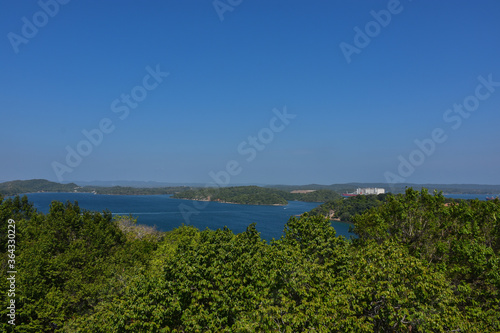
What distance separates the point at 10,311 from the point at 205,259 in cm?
1023

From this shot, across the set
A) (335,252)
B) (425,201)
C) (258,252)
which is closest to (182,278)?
(258,252)

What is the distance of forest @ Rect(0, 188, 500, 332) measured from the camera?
8859 millimetres

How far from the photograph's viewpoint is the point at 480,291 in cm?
1171

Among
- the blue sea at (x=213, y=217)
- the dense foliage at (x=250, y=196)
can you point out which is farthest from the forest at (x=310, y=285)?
the dense foliage at (x=250, y=196)

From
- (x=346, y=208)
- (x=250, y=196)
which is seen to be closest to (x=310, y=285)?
(x=346, y=208)

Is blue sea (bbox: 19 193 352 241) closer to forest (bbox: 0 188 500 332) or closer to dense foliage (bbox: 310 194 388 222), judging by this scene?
dense foliage (bbox: 310 194 388 222)

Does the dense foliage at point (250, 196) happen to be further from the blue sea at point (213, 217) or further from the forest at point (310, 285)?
the forest at point (310, 285)

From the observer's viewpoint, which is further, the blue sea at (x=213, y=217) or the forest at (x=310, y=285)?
the blue sea at (x=213, y=217)

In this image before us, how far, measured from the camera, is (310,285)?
977 centimetres

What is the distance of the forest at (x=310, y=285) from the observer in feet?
29.1

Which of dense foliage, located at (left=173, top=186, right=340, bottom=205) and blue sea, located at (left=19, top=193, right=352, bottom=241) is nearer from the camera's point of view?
blue sea, located at (left=19, top=193, right=352, bottom=241)

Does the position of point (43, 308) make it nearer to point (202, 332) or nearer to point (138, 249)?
point (138, 249)

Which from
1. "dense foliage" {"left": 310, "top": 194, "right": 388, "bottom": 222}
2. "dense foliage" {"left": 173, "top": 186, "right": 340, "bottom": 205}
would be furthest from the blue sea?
"dense foliage" {"left": 173, "top": 186, "right": 340, "bottom": 205}

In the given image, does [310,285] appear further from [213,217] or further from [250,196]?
[250,196]
